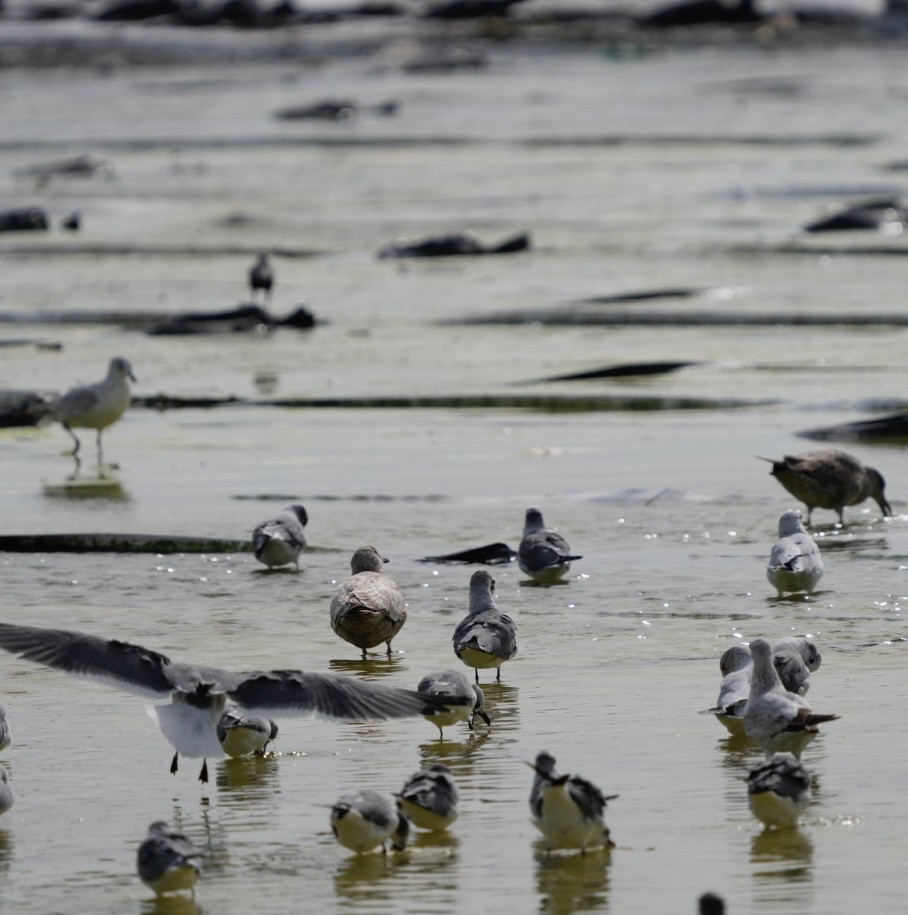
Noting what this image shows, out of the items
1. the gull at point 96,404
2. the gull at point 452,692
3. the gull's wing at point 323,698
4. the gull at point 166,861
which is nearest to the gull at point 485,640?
the gull at point 452,692

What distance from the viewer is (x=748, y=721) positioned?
676cm

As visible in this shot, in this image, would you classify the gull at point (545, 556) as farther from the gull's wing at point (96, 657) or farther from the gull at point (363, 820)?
the gull at point (363, 820)

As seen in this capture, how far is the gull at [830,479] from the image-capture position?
10.7 meters

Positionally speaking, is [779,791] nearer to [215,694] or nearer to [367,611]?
[215,694]

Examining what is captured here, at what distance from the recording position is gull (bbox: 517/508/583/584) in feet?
31.1

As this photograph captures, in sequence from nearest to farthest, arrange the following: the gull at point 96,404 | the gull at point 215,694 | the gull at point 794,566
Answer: the gull at point 215,694, the gull at point 794,566, the gull at point 96,404

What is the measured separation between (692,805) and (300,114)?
35448mm

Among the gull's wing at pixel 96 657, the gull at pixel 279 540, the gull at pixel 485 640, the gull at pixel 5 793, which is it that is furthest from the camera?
the gull at pixel 279 540

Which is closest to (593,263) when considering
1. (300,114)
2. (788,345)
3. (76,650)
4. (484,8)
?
(788,345)

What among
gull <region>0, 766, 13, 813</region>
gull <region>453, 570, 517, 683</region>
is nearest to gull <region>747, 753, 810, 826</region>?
gull <region>453, 570, 517, 683</region>

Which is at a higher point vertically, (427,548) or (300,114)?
(300,114)

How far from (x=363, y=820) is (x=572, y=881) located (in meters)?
0.55

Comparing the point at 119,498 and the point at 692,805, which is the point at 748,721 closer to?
the point at 692,805

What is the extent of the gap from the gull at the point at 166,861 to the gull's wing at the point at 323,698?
94 centimetres
